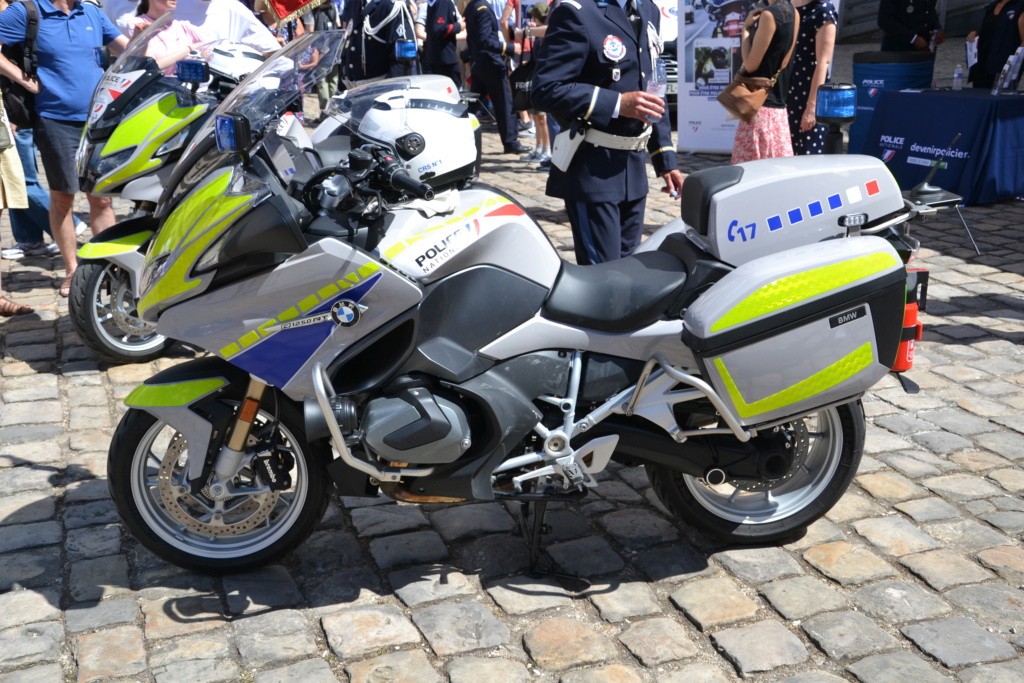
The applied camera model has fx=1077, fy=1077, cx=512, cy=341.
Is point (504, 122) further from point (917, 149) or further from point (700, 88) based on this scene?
point (917, 149)

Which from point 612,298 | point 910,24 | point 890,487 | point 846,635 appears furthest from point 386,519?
point 910,24

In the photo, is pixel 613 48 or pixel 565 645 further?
pixel 613 48

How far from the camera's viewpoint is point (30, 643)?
3.15m

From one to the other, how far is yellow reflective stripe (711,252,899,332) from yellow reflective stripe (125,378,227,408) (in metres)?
1.52

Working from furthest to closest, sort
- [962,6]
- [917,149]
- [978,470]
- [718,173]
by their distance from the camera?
[962,6] → [917,149] → [978,470] → [718,173]

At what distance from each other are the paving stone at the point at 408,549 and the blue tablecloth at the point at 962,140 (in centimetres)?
596

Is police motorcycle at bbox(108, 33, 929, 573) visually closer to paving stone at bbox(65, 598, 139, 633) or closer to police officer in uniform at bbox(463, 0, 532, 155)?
paving stone at bbox(65, 598, 139, 633)

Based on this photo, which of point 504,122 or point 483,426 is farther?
point 504,122

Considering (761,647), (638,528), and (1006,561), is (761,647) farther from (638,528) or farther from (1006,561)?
(1006,561)

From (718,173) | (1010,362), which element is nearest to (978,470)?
(1010,362)

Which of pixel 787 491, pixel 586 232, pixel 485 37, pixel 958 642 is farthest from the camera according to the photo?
pixel 485 37

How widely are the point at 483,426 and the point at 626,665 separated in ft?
2.64

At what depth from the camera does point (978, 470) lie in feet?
13.7

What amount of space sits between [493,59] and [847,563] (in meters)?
8.54
